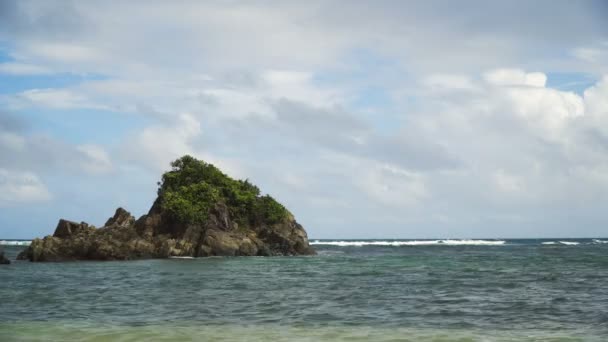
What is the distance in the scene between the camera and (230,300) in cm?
3006

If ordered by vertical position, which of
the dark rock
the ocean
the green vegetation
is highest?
the green vegetation

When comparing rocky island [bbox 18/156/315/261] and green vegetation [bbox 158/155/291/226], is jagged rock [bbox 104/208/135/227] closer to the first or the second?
rocky island [bbox 18/156/315/261]

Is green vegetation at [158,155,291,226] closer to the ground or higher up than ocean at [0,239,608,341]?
higher up

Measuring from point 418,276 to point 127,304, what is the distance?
2167cm

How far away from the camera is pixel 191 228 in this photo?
79.8 metres

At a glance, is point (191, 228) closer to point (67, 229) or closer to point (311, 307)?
point (67, 229)

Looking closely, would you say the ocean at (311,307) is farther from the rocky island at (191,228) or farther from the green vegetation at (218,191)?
the green vegetation at (218,191)

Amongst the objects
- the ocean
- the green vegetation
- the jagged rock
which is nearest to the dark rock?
the jagged rock

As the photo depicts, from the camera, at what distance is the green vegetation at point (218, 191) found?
84.8m

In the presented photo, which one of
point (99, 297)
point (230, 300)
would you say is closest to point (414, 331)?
point (230, 300)

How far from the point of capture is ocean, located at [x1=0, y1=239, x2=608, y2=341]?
20359mm

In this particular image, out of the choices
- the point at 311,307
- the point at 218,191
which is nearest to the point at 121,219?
the point at 218,191

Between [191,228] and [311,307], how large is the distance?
54.7 meters

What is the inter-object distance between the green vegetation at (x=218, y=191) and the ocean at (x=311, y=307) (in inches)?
1550
